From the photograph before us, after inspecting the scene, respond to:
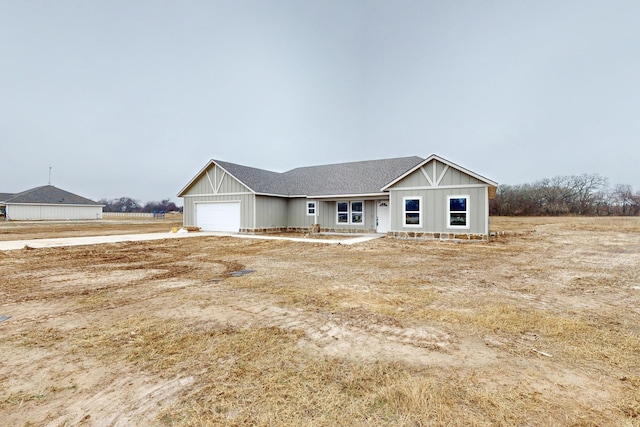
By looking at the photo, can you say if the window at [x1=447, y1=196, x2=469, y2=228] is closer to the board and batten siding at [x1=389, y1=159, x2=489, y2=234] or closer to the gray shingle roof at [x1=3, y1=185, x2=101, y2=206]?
the board and batten siding at [x1=389, y1=159, x2=489, y2=234]

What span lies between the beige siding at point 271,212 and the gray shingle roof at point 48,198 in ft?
125

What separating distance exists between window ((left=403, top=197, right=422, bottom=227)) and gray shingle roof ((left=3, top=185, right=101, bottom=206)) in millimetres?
47265

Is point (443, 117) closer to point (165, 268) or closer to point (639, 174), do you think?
point (165, 268)

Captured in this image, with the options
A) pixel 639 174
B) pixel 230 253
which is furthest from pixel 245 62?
pixel 639 174

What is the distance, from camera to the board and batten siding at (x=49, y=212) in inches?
1475

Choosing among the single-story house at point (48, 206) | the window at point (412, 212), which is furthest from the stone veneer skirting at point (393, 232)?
the single-story house at point (48, 206)

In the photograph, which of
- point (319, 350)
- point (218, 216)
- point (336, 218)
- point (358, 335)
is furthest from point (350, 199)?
point (319, 350)

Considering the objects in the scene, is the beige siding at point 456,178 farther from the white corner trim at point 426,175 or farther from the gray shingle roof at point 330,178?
the gray shingle roof at point 330,178

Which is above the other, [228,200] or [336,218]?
[228,200]

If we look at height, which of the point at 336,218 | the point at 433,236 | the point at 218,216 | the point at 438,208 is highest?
the point at 438,208

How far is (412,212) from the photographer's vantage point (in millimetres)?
15531

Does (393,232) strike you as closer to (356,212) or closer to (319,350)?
(356,212)

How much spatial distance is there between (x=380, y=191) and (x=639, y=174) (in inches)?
3341

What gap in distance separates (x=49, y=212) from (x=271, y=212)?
39.0m
